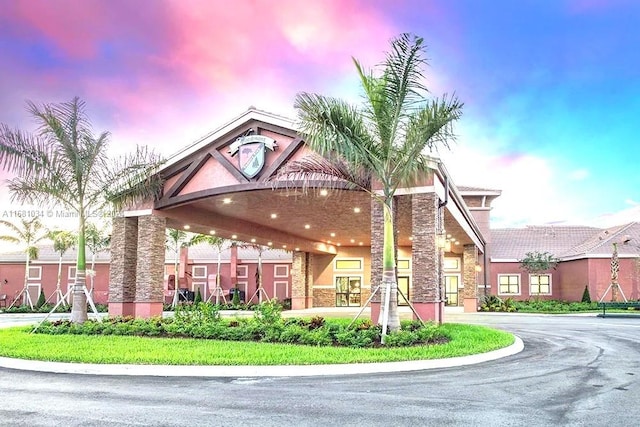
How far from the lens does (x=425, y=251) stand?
55.4 feet

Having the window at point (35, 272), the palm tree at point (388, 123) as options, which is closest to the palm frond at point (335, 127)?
the palm tree at point (388, 123)

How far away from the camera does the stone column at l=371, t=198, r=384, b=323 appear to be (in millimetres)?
16328

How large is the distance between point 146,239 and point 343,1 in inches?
457

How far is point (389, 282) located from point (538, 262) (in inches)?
1178

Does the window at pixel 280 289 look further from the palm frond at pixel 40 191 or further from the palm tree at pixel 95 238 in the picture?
the palm frond at pixel 40 191

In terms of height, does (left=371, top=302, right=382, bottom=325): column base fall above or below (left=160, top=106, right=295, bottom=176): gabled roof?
below

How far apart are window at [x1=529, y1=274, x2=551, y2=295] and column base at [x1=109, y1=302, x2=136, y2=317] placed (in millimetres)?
32230

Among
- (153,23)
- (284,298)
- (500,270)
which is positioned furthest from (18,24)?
(500,270)

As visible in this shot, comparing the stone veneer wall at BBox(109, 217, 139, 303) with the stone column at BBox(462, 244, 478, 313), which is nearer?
the stone veneer wall at BBox(109, 217, 139, 303)

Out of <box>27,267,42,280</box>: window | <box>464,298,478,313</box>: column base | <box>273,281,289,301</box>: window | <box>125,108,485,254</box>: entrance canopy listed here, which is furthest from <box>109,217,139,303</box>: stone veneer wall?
<box>27,267,42,280</box>: window

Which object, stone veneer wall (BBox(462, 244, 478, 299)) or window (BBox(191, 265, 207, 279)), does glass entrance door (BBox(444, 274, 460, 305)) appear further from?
window (BBox(191, 265, 207, 279))

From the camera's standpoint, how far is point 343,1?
15.5m

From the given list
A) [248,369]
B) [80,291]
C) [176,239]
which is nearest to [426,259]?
[248,369]

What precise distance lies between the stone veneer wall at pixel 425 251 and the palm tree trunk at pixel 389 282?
2.23m
